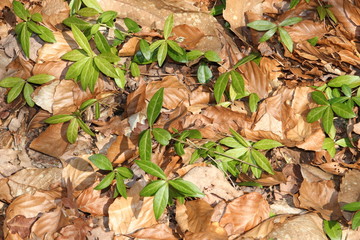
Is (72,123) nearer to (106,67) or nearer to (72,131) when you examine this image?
(72,131)

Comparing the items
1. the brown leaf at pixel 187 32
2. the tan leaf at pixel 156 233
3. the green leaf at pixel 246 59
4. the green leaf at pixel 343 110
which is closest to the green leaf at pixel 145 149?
the tan leaf at pixel 156 233

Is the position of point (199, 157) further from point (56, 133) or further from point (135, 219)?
point (56, 133)

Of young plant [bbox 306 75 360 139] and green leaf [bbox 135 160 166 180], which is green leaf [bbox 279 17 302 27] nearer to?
young plant [bbox 306 75 360 139]

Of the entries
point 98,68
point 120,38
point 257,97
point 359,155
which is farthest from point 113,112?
point 359,155

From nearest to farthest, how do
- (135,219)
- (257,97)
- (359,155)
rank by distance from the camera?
(135,219) → (359,155) → (257,97)

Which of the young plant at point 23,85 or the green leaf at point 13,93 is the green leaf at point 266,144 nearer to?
the young plant at point 23,85

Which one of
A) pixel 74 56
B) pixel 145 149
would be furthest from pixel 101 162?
pixel 74 56

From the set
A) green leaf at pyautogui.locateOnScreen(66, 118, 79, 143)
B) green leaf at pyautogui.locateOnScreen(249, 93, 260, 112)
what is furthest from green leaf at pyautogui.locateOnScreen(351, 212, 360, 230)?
green leaf at pyautogui.locateOnScreen(66, 118, 79, 143)
